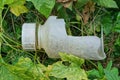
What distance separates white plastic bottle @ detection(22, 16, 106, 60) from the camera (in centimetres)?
114

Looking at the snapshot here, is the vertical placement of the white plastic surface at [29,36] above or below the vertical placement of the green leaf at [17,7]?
below

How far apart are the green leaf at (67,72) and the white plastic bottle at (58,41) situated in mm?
55

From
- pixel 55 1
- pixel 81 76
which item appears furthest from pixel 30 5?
pixel 81 76

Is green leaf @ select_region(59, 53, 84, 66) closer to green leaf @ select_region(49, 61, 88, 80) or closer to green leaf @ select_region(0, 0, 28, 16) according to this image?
green leaf @ select_region(49, 61, 88, 80)

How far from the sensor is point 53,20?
118 centimetres

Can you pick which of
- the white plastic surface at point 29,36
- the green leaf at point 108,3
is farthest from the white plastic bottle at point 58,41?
the green leaf at point 108,3

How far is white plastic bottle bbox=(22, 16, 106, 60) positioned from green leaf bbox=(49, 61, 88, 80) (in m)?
0.05

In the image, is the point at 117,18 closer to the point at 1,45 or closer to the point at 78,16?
the point at 78,16

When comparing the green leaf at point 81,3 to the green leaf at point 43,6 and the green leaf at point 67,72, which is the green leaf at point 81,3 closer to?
the green leaf at point 43,6

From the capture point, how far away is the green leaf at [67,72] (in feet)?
3.65

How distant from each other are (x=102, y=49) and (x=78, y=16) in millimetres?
161

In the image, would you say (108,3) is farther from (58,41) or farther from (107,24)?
(58,41)

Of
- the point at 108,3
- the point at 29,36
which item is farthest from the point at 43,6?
the point at 108,3

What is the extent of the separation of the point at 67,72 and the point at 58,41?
11cm
